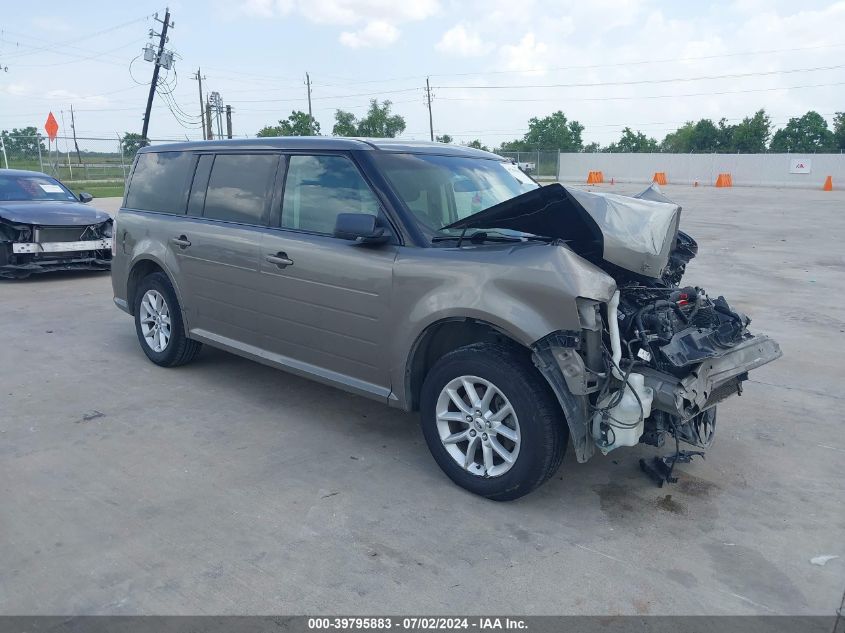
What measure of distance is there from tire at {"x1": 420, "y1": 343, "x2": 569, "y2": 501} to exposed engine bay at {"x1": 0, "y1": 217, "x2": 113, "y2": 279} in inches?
295

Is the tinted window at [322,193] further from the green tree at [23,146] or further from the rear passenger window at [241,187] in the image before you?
the green tree at [23,146]

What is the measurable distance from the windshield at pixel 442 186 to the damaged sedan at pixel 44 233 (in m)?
7.30

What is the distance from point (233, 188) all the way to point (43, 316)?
409 cm

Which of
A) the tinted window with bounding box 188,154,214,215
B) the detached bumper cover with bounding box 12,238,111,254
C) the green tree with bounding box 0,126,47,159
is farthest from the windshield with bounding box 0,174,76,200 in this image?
A: the green tree with bounding box 0,126,47,159

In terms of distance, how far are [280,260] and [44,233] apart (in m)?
6.81

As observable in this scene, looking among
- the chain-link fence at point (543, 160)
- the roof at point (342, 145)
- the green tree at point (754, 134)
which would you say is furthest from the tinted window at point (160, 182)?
the green tree at point (754, 134)

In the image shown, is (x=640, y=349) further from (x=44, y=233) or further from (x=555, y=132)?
(x=555, y=132)

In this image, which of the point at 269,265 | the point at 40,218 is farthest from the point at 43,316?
the point at 269,265

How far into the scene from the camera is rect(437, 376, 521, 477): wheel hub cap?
3.61 m

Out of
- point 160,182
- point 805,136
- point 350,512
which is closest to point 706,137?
point 805,136

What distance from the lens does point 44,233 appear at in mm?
9797

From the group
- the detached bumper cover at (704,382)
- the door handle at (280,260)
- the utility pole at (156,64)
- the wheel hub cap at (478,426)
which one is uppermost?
the utility pole at (156,64)

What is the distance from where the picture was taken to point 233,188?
518cm

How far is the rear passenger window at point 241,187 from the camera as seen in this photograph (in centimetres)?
489
